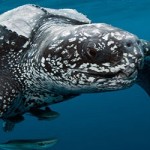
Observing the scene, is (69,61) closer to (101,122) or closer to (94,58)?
(94,58)

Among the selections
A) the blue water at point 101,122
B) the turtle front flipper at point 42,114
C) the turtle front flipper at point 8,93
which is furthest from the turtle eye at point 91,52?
the blue water at point 101,122

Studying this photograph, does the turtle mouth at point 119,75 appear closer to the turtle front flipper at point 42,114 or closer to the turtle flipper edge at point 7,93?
the turtle flipper edge at point 7,93

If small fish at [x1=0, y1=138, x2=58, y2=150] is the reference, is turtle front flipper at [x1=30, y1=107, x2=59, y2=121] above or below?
above

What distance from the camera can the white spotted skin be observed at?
2.47m

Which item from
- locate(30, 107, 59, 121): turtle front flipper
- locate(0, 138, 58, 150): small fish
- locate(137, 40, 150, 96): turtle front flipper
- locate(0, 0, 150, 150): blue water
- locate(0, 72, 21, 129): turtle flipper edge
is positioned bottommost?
locate(0, 0, 150, 150): blue water

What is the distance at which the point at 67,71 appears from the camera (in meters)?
2.80

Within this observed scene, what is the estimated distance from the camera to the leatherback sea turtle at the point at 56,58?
8.15 feet

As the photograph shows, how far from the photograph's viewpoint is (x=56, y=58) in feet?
9.24

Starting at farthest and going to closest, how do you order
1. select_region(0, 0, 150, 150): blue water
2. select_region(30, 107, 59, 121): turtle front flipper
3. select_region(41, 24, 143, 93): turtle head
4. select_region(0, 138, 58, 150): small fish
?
select_region(0, 0, 150, 150): blue water, select_region(0, 138, 58, 150): small fish, select_region(30, 107, 59, 121): turtle front flipper, select_region(41, 24, 143, 93): turtle head

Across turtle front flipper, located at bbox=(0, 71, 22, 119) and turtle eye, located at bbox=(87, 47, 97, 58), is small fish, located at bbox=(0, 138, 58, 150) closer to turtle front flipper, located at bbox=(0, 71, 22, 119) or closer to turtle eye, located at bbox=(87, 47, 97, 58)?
turtle front flipper, located at bbox=(0, 71, 22, 119)

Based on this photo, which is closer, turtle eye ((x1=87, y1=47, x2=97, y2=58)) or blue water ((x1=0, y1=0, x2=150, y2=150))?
turtle eye ((x1=87, y1=47, x2=97, y2=58))

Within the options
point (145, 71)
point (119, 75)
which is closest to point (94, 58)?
point (119, 75)

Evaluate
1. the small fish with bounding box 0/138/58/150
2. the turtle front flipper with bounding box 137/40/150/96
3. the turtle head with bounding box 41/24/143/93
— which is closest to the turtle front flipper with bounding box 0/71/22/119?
the turtle head with bounding box 41/24/143/93

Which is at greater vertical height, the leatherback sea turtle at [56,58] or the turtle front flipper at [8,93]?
the leatherback sea turtle at [56,58]
